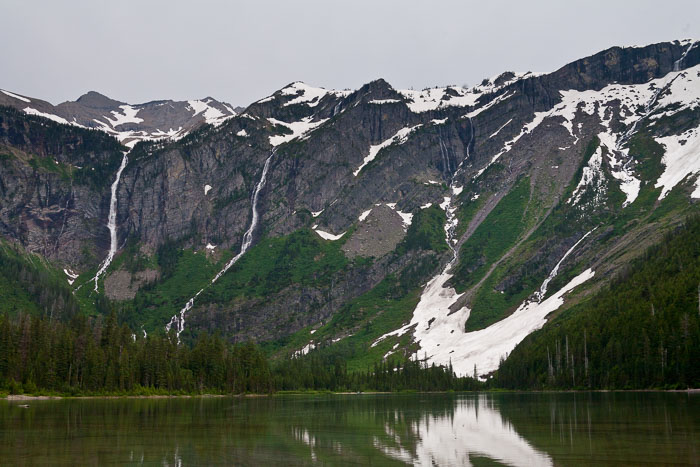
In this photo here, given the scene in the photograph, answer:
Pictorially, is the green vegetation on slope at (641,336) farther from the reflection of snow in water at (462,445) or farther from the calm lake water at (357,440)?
the reflection of snow in water at (462,445)

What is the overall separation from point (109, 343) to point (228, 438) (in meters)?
116

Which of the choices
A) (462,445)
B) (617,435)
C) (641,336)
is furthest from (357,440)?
(641,336)

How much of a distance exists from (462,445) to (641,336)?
383 ft

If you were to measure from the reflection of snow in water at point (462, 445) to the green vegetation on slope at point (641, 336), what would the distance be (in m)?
82.6

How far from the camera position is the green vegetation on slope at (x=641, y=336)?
5241 inches

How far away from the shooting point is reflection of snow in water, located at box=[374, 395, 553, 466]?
39.3 meters

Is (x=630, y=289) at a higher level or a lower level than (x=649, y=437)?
higher

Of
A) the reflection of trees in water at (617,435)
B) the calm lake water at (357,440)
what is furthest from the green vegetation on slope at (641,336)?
the calm lake water at (357,440)

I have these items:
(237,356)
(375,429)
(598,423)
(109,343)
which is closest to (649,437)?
(598,423)

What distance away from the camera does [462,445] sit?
155ft

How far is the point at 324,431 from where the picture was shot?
59.7 meters

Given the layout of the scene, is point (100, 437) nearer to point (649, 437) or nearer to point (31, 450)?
point (31, 450)

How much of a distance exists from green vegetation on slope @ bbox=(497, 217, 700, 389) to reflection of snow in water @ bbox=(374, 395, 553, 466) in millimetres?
82557

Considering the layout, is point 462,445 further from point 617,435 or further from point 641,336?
point 641,336
